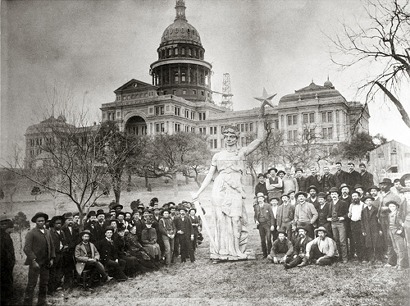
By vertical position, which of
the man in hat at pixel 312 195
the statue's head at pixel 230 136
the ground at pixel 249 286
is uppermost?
the statue's head at pixel 230 136

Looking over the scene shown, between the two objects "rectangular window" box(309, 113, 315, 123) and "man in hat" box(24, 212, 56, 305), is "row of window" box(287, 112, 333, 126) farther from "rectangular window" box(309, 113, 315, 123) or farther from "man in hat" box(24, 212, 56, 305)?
"man in hat" box(24, 212, 56, 305)

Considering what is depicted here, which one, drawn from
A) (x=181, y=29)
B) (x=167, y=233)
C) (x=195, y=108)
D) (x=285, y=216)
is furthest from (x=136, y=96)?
(x=285, y=216)

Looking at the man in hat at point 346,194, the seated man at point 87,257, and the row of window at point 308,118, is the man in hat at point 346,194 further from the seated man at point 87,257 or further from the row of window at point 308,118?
the seated man at point 87,257

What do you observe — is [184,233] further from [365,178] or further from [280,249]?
[365,178]

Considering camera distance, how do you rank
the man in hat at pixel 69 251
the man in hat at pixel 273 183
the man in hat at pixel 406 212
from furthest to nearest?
the man in hat at pixel 273 183 < the man in hat at pixel 69 251 < the man in hat at pixel 406 212

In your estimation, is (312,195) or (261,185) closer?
(312,195)

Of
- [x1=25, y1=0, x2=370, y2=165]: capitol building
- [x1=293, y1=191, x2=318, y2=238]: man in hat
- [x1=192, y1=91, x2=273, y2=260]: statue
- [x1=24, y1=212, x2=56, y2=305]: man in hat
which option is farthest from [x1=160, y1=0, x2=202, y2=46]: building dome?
[x1=24, y1=212, x2=56, y2=305]: man in hat

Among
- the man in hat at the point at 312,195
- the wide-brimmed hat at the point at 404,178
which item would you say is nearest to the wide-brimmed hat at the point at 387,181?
the wide-brimmed hat at the point at 404,178
